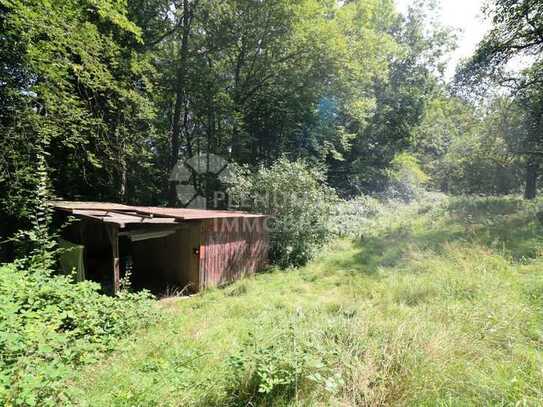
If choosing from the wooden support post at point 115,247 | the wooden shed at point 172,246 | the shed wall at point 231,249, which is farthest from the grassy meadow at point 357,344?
the wooden support post at point 115,247

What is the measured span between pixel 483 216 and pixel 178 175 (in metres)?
13.9

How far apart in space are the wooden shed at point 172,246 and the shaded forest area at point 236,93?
148cm

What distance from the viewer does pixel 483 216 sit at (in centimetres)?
984

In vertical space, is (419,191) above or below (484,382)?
above

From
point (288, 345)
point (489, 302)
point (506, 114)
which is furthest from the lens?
point (506, 114)

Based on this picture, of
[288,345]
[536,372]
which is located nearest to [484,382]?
[536,372]

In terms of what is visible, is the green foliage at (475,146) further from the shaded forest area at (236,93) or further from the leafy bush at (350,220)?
the leafy bush at (350,220)

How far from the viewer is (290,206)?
9070mm

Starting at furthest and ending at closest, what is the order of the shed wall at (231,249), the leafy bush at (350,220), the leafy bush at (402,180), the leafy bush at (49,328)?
1. the leafy bush at (402,180)
2. the leafy bush at (350,220)
3. the shed wall at (231,249)
4. the leafy bush at (49,328)

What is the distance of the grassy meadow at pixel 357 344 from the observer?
215 cm

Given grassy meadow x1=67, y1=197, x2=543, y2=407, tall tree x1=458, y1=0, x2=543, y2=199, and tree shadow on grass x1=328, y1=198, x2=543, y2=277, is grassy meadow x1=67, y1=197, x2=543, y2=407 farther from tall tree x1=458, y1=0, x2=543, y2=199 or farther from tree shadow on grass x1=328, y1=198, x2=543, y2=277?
tall tree x1=458, y1=0, x2=543, y2=199

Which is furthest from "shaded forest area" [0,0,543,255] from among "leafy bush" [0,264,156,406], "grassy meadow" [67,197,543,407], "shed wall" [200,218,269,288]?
"grassy meadow" [67,197,543,407]

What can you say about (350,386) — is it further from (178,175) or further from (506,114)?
(506,114)

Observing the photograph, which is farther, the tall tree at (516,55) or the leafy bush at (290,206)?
the leafy bush at (290,206)
